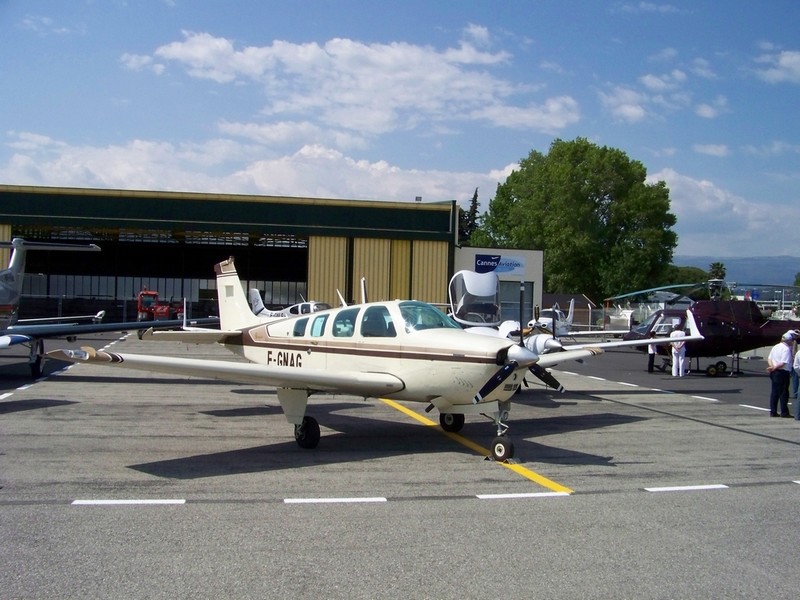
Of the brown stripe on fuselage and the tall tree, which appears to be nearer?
the brown stripe on fuselage

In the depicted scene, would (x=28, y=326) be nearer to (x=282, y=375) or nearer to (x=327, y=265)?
(x=282, y=375)

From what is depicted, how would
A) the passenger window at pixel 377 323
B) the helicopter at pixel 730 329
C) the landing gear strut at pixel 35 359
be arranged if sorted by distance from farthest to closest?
the helicopter at pixel 730 329 → the landing gear strut at pixel 35 359 → the passenger window at pixel 377 323

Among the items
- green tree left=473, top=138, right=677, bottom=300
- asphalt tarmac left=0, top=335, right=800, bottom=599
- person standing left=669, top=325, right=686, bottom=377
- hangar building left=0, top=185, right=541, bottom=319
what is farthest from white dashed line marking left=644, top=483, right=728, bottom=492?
green tree left=473, top=138, right=677, bottom=300

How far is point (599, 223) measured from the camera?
73.9m

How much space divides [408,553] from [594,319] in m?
55.8

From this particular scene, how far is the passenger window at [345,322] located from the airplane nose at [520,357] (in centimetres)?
261

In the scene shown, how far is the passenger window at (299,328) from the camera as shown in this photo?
11820 millimetres

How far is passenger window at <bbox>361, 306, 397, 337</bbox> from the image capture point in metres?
10.5

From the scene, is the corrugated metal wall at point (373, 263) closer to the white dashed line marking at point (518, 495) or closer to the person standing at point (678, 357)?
the person standing at point (678, 357)

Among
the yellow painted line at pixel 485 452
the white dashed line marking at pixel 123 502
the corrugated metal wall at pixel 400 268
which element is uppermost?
the corrugated metal wall at pixel 400 268

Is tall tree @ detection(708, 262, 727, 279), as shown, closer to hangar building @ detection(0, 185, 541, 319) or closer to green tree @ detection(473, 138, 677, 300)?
green tree @ detection(473, 138, 677, 300)

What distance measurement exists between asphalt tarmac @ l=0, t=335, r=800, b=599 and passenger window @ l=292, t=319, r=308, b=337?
1584mm

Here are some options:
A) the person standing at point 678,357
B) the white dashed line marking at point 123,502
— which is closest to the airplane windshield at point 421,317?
the white dashed line marking at point 123,502

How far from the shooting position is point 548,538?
6328 millimetres
